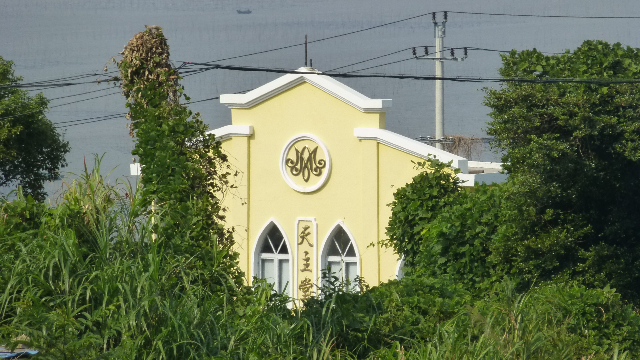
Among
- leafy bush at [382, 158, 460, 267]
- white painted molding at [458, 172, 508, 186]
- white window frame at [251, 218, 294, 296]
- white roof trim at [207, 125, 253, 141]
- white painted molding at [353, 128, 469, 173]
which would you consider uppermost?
white roof trim at [207, 125, 253, 141]

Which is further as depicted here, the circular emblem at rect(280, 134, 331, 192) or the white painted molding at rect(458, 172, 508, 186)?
the circular emblem at rect(280, 134, 331, 192)

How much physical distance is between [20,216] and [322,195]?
26.4 feet

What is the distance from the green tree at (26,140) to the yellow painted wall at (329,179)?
39.9 feet

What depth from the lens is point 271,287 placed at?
28.2 ft

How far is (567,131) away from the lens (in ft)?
38.5

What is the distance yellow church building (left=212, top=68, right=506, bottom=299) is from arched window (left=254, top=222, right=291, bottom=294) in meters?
0.02

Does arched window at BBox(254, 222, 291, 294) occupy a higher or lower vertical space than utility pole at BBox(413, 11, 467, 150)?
lower

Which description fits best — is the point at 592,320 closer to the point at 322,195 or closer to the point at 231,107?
the point at 322,195

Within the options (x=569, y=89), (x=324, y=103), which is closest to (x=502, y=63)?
(x=569, y=89)

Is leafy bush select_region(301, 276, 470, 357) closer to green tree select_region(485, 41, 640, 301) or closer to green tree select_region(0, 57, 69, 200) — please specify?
green tree select_region(485, 41, 640, 301)

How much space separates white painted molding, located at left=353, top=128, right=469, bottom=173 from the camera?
48.5 feet

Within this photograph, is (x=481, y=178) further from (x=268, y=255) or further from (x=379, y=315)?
(x=379, y=315)

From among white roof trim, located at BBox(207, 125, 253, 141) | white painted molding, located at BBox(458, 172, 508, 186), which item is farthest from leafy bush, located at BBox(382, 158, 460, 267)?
white roof trim, located at BBox(207, 125, 253, 141)

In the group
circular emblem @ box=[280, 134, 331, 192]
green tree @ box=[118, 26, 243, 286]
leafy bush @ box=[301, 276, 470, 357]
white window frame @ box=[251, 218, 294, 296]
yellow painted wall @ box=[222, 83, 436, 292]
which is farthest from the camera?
white window frame @ box=[251, 218, 294, 296]
